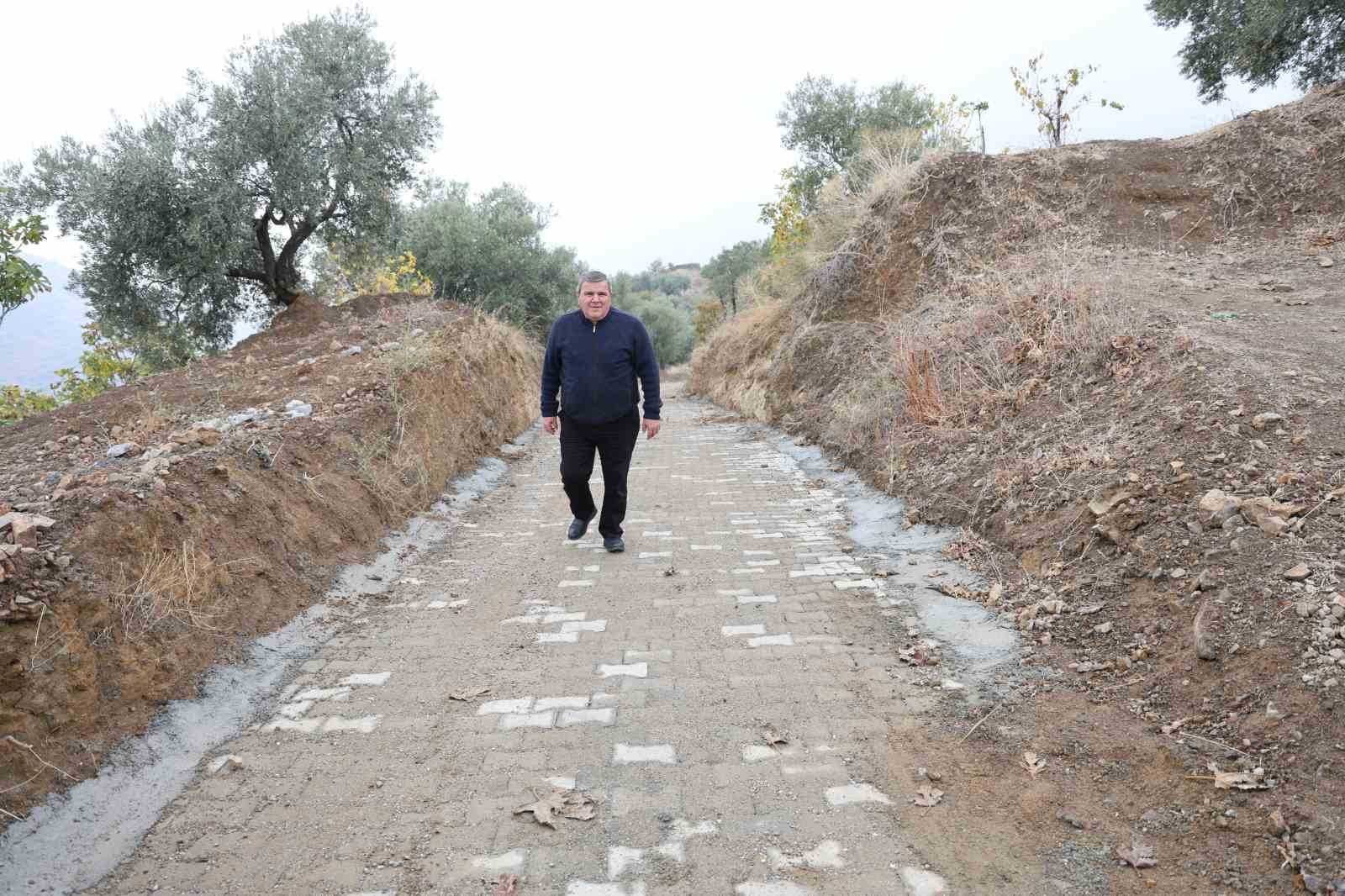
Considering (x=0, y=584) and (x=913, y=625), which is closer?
(x=0, y=584)

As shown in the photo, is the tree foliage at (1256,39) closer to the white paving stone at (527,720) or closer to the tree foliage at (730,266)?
the white paving stone at (527,720)

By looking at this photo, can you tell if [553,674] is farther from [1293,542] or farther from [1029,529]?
[1293,542]

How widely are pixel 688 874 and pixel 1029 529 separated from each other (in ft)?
10.6

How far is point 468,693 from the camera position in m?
3.67

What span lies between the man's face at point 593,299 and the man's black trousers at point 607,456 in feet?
2.51

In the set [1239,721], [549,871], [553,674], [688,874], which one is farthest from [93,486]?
[1239,721]

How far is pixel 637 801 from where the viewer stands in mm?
2789

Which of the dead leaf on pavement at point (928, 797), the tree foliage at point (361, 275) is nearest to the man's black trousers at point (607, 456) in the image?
the dead leaf on pavement at point (928, 797)

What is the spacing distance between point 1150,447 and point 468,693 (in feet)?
12.8

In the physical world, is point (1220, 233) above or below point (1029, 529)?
above

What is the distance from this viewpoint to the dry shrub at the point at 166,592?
343cm

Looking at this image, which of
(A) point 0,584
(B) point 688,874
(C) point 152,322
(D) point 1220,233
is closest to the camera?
(B) point 688,874

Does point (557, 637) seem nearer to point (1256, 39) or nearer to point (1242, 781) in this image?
point (1242, 781)

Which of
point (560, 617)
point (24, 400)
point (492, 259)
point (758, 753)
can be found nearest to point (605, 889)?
point (758, 753)
